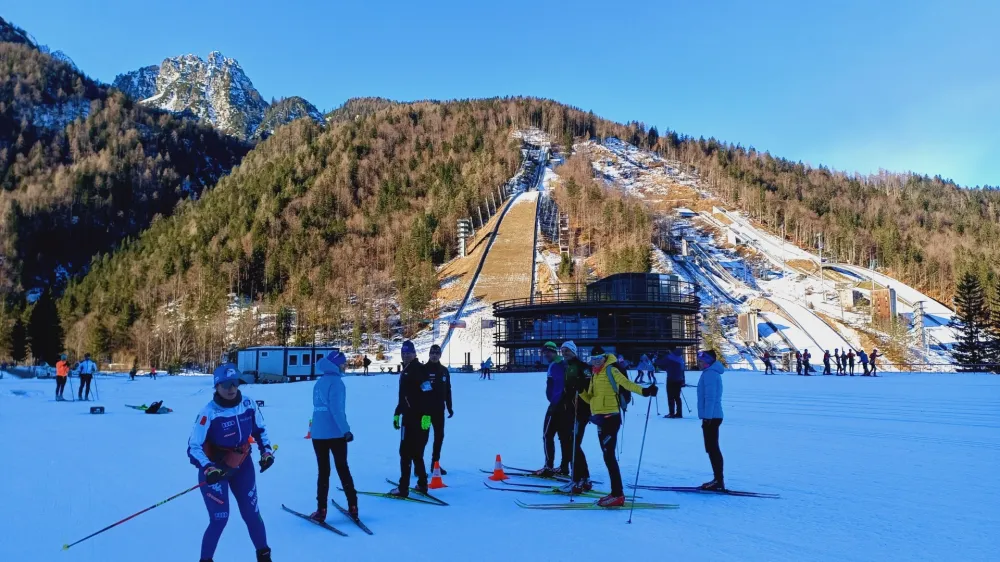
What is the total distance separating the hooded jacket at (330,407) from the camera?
584cm

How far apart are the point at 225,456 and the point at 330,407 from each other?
64.8 inches

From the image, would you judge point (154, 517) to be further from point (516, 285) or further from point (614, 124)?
point (614, 124)

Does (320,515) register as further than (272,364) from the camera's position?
No

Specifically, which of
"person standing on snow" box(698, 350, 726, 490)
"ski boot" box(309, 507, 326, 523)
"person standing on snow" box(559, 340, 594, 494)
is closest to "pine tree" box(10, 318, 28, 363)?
"ski boot" box(309, 507, 326, 523)

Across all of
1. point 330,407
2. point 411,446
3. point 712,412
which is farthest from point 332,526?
point 712,412

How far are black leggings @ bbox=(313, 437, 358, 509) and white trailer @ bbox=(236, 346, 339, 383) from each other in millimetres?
32619

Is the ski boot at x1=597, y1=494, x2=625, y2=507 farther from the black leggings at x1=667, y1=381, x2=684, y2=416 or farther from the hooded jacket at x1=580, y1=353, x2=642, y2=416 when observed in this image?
the black leggings at x1=667, y1=381, x2=684, y2=416

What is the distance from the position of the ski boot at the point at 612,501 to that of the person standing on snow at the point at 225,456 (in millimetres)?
3336

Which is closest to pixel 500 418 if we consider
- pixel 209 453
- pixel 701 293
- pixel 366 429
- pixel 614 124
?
pixel 366 429

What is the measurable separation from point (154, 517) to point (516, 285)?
210ft

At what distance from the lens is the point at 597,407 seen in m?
6.28

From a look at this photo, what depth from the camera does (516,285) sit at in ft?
229

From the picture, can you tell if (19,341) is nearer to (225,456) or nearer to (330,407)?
(330,407)

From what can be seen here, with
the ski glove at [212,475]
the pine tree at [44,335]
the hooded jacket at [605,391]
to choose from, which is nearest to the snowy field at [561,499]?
the hooded jacket at [605,391]
